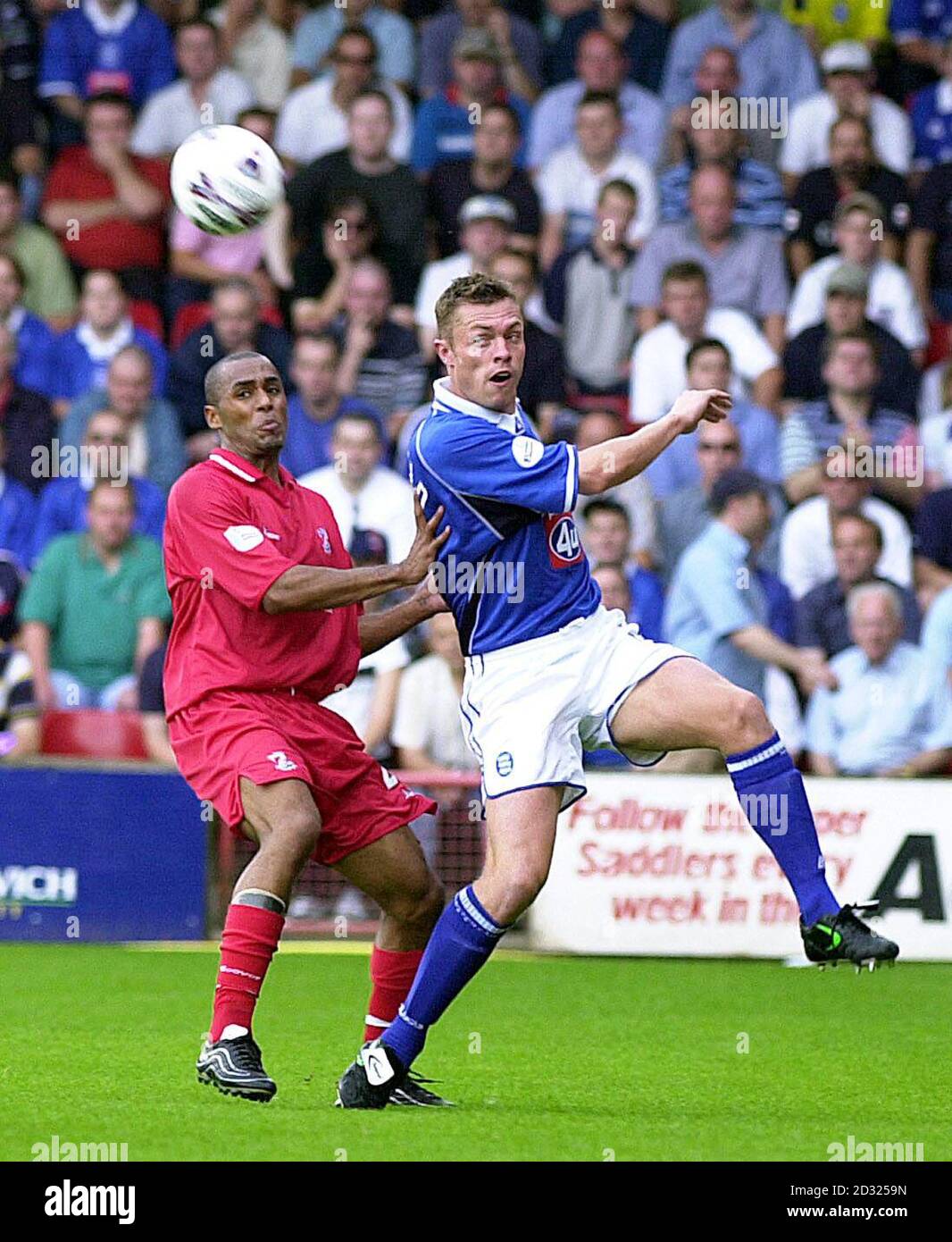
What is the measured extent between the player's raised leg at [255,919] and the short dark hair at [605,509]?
6.05m

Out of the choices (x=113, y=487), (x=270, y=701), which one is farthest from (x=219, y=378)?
(x=113, y=487)

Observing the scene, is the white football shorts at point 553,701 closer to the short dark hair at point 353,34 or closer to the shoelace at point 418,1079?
the shoelace at point 418,1079

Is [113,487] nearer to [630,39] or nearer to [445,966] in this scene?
[630,39]

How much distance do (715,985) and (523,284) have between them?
197 inches

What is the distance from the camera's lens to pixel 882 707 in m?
12.4

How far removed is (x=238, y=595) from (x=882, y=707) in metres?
6.16

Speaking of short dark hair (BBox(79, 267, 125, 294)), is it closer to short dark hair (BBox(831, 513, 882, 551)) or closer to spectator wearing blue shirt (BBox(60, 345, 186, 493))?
spectator wearing blue shirt (BBox(60, 345, 186, 493))

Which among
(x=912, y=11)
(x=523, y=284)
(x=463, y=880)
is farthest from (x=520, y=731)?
(x=912, y=11)

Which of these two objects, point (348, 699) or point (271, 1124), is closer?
point (271, 1124)

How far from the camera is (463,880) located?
12.2m

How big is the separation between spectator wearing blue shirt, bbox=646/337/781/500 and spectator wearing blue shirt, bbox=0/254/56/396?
3.96 metres

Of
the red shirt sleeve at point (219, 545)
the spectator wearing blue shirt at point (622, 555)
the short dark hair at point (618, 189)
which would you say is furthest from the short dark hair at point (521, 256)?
the red shirt sleeve at point (219, 545)

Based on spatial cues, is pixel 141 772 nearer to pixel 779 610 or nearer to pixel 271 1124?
pixel 779 610

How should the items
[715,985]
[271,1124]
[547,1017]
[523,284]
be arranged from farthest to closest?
[523,284] → [715,985] → [547,1017] → [271,1124]
